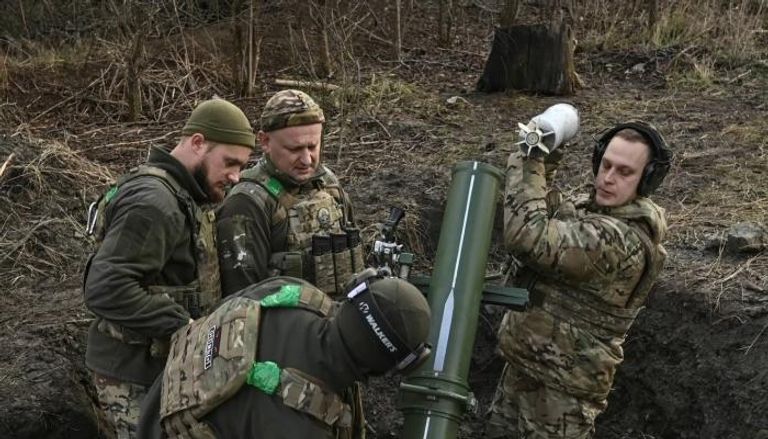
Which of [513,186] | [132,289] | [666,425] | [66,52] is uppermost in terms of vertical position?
[513,186]

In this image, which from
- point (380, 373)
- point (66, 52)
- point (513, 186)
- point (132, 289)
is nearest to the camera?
point (380, 373)

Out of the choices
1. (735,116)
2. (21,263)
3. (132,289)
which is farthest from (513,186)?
(735,116)

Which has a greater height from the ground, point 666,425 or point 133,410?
point 133,410

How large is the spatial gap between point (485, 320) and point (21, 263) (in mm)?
2987

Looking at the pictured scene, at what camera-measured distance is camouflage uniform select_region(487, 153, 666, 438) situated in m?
3.69

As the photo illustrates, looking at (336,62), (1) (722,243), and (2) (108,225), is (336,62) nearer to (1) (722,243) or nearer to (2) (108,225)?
(1) (722,243)

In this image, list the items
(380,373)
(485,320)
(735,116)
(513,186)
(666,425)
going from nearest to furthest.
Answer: (380,373)
(513,186)
(666,425)
(485,320)
(735,116)

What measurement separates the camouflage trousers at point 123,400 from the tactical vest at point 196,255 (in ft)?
0.55

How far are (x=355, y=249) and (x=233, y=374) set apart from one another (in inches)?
59.8

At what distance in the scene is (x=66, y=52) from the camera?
32.3 ft

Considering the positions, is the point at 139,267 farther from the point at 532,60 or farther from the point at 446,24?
the point at 446,24

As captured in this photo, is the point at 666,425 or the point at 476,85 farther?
the point at 476,85

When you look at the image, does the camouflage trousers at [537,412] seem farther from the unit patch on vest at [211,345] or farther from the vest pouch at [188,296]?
the unit patch on vest at [211,345]


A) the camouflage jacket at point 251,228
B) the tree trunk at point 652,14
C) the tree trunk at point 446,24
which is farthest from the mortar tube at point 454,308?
the tree trunk at point 652,14
